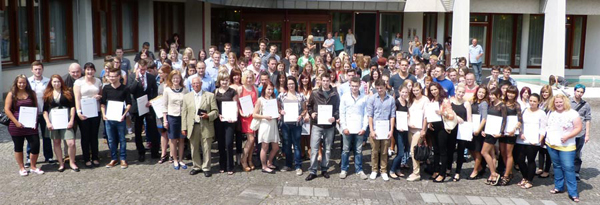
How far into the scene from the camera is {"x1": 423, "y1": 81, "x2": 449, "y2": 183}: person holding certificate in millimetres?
8766

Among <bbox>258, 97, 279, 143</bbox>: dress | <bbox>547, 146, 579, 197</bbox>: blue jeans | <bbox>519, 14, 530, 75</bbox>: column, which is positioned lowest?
<bbox>547, 146, 579, 197</bbox>: blue jeans

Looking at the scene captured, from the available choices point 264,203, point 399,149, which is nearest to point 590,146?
point 399,149

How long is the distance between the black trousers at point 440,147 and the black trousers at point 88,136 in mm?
5066

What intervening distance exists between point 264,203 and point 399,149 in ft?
7.96

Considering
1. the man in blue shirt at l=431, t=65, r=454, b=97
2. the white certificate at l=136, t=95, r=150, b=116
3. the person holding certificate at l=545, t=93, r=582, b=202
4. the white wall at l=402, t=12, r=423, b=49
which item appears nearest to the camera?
the person holding certificate at l=545, t=93, r=582, b=202

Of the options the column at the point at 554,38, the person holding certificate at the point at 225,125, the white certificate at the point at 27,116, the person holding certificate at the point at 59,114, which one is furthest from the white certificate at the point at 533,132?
the column at the point at 554,38

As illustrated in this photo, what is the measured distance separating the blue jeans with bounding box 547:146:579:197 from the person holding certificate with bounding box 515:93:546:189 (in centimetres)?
24

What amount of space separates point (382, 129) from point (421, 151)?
0.64 metres

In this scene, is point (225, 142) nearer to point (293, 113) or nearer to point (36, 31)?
point (293, 113)

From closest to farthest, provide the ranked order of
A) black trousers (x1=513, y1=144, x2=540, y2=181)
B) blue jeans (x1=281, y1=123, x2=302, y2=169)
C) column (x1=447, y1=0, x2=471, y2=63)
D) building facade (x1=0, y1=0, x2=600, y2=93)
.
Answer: black trousers (x1=513, y1=144, x2=540, y2=181)
blue jeans (x1=281, y1=123, x2=302, y2=169)
building facade (x1=0, y1=0, x2=600, y2=93)
column (x1=447, y1=0, x2=471, y2=63)

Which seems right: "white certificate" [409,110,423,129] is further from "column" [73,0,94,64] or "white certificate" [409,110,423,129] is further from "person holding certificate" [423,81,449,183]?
"column" [73,0,94,64]

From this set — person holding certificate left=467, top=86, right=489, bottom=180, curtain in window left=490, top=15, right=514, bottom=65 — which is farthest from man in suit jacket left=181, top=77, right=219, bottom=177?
curtain in window left=490, top=15, right=514, bottom=65

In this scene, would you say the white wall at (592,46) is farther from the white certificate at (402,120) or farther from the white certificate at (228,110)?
the white certificate at (228,110)

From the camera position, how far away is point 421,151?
876cm
